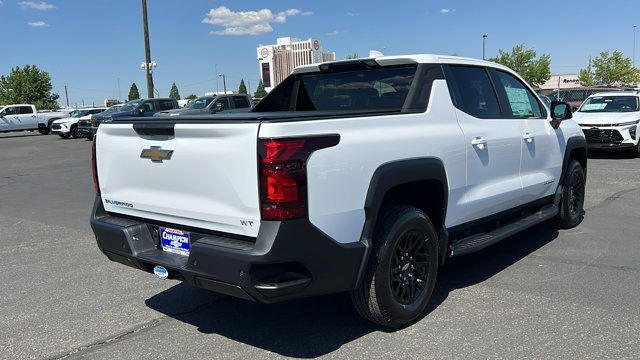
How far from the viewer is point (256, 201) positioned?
2.86 metres

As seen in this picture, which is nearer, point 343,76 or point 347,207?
point 347,207

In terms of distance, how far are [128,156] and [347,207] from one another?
155cm

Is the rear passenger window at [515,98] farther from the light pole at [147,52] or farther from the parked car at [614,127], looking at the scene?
the light pole at [147,52]

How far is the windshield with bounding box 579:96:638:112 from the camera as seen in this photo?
13786 mm

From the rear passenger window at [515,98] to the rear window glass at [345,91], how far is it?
1.11 meters

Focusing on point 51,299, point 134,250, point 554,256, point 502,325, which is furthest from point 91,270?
point 554,256

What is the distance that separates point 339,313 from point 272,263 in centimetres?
131

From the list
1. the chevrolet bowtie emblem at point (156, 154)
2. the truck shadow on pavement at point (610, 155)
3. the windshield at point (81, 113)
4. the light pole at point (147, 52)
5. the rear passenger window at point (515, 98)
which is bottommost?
the truck shadow on pavement at point (610, 155)

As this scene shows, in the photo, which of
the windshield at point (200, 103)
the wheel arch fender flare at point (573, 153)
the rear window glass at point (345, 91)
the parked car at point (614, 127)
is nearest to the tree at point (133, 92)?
the windshield at point (200, 103)

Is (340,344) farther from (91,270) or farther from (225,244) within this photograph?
(91,270)

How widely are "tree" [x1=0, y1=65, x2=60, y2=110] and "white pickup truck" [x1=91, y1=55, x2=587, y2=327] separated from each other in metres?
69.7

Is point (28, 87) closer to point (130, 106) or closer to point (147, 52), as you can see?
point (147, 52)

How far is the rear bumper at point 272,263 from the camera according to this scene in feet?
9.30

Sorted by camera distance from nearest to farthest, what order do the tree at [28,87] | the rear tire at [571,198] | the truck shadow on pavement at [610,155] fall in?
the rear tire at [571,198]
the truck shadow on pavement at [610,155]
the tree at [28,87]
